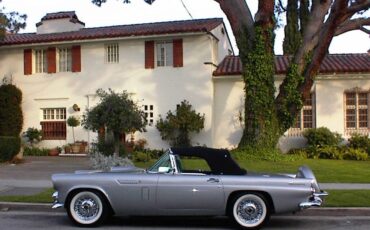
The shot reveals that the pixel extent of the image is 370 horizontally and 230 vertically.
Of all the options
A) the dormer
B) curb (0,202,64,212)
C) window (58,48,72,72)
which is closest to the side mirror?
curb (0,202,64,212)

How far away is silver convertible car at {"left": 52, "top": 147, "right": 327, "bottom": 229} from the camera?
27.7ft

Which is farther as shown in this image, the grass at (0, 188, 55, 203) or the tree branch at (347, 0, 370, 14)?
the tree branch at (347, 0, 370, 14)

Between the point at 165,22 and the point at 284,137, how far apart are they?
8.78 metres

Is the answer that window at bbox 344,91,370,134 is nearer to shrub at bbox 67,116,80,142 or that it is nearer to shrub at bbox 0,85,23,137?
shrub at bbox 67,116,80,142

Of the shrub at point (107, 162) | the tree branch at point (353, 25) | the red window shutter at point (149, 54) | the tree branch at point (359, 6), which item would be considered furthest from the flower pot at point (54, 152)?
the tree branch at point (359, 6)

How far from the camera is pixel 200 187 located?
8.46 metres

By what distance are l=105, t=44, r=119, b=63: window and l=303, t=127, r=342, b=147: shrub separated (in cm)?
993

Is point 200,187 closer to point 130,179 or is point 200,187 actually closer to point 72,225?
point 130,179

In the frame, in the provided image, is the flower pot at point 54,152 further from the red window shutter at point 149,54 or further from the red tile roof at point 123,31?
the red window shutter at point 149,54

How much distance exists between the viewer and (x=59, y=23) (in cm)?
2836

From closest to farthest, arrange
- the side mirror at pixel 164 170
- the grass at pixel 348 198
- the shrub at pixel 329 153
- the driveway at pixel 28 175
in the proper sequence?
1. the side mirror at pixel 164 170
2. the grass at pixel 348 198
3. the driveway at pixel 28 175
4. the shrub at pixel 329 153

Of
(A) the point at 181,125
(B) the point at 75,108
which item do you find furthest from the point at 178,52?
(B) the point at 75,108

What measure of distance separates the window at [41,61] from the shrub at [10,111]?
5.22 ft

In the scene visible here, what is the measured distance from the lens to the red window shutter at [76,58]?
85.4 feet
